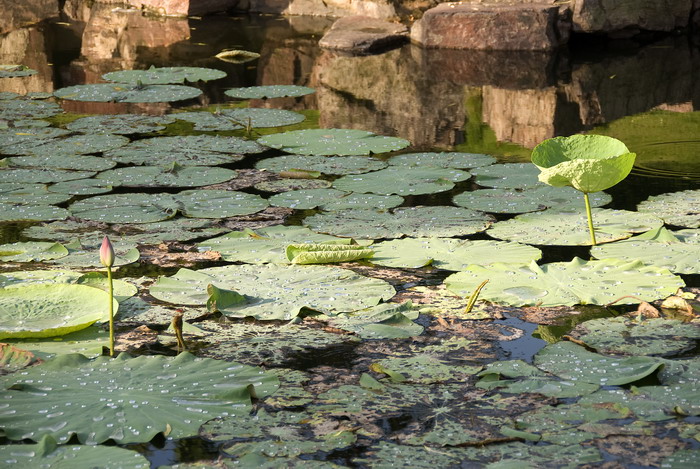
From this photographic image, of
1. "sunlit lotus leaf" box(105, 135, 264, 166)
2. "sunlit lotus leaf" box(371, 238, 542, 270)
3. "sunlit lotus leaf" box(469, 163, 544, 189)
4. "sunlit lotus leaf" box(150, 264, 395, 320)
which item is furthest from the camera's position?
"sunlit lotus leaf" box(105, 135, 264, 166)

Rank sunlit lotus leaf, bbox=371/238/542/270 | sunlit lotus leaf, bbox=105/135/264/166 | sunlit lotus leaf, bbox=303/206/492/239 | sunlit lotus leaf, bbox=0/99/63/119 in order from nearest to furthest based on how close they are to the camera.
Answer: sunlit lotus leaf, bbox=371/238/542/270
sunlit lotus leaf, bbox=303/206/492/239
sunlit lotus leaf, bbox=105/135/264/166
sunlit lotus leaf, bbox=0/99/63/119

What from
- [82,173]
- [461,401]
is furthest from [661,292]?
[82,173]

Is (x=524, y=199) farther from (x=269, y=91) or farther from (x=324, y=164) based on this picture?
(x=269, y=91)

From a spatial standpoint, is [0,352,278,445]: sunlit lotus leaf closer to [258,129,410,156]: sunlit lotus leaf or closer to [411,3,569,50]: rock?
[258,129,410,156]: sunlit lotus leaf

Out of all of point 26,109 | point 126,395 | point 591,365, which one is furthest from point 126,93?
point 591,365

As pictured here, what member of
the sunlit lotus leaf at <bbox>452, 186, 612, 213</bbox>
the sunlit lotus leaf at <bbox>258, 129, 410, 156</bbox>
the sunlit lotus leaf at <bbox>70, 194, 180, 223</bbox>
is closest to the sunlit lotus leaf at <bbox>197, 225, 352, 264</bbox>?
the sunlit lotus leaf at <bbox>70, 194, 180, 223</bbox>

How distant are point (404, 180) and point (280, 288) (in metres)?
1.25

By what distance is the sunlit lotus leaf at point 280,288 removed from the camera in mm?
2428

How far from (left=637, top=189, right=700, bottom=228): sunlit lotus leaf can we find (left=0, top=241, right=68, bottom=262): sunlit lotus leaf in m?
1.94

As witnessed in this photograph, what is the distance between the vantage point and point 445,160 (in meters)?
4.01

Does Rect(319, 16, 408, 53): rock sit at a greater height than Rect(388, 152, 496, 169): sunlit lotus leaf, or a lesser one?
greater

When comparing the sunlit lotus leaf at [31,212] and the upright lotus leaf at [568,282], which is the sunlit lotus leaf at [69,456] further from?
the sunlit lotus leaf at [31,212]

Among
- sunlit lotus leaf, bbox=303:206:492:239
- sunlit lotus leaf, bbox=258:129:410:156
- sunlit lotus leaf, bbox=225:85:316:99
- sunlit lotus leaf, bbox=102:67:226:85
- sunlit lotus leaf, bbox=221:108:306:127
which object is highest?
sunlit lotus leaf, bbox=102:67:226:85

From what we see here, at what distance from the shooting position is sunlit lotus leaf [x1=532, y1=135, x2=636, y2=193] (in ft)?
9.23
